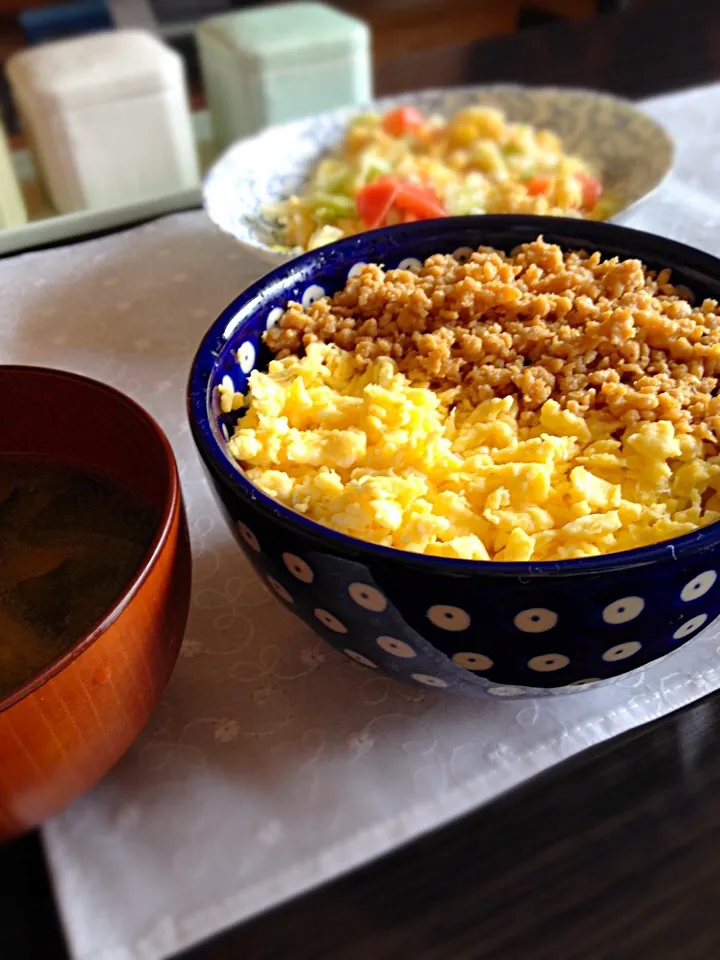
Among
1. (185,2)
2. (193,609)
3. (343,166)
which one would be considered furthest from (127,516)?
(185,2)

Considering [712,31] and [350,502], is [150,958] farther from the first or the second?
[712,31]

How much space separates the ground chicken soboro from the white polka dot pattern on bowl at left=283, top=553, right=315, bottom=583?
4 cm

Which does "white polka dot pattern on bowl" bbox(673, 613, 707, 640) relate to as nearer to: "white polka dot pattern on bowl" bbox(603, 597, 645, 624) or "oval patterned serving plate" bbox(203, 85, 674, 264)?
"white polka dot pattern on bowl" bbox(603, 597, 645, 624)

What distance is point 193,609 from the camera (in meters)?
0.69

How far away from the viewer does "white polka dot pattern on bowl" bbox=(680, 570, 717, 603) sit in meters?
0.49

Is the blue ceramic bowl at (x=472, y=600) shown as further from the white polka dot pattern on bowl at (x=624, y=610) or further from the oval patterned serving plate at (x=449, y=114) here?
the oval patterned serving plate at (x=449, y=114)

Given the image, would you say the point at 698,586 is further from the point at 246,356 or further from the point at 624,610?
the point at 246,356

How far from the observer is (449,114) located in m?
1.40

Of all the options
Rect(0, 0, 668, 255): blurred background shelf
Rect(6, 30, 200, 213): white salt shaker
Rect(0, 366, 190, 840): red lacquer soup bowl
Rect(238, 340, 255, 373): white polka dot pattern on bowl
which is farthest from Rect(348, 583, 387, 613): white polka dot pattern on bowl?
Rect(6, 30, 200, 213): white salt shaker

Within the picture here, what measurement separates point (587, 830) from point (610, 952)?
0.23 ft

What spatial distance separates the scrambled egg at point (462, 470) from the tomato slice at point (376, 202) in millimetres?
448

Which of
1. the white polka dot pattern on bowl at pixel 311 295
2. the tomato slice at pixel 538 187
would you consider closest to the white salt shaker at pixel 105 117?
the tomato slice at pixel 538 187

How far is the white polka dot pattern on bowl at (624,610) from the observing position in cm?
48

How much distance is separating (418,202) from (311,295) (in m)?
0.37
